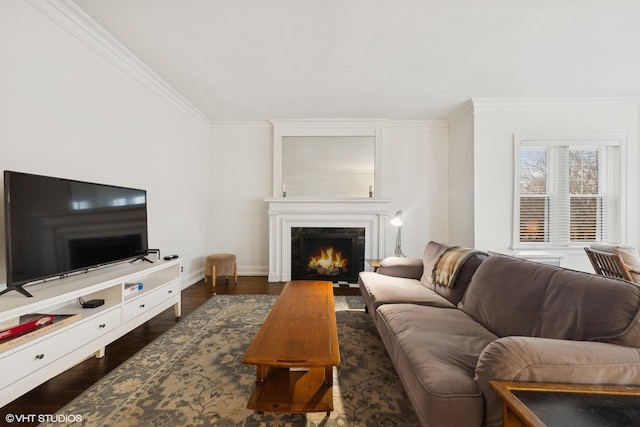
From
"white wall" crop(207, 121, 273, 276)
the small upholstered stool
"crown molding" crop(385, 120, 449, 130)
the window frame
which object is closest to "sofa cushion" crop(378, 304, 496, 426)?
the window frame

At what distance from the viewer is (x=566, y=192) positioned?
380 cm

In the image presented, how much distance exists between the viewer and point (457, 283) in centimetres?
224

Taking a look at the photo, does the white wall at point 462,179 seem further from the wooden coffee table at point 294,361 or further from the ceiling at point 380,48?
the wooden coffee table at point 294,361

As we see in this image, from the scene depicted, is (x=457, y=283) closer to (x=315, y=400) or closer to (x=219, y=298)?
(x=315, y=400)

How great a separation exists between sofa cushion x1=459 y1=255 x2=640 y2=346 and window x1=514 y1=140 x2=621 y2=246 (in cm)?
256

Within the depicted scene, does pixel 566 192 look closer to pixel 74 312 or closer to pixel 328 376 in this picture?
pixel 328 376

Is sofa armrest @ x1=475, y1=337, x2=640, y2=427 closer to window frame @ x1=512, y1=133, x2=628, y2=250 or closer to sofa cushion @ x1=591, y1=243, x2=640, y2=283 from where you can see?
sofa cushion @ x1=591, y1=243, x2=640, y2=283

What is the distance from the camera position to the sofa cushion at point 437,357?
1.07 metres

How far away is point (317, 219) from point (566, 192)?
3.62 metres

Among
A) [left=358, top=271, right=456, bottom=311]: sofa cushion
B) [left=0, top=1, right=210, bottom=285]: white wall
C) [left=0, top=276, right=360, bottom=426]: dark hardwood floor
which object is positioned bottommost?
[left=0, top=276, right=360, bottom=426]: dark hardwood floor

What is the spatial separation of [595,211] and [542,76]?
6.98 ft

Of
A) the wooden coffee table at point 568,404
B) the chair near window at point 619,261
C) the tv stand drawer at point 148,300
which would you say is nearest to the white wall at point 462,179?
the chair near window at point 619,261

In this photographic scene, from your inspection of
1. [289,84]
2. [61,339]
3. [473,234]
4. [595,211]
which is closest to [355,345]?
[61,339]

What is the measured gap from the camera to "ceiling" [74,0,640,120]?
6.97ft
